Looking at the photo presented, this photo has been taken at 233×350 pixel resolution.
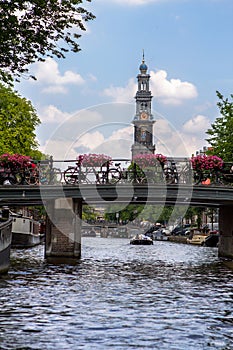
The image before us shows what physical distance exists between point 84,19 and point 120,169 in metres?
14.8

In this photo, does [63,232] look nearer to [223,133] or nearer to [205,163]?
[205,163]

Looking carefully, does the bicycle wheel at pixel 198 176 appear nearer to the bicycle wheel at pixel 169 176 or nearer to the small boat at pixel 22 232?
the bicycle wheel at pixel 169 176

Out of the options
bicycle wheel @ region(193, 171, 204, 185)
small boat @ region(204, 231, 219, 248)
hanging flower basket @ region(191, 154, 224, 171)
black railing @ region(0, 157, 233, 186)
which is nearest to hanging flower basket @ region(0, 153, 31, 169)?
black railing @ region(0, 157, 233, 186)

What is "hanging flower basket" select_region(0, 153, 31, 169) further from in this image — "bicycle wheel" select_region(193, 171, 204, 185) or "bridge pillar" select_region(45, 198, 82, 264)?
"bicycle wheel" select_region(193, 171, 204, 185)

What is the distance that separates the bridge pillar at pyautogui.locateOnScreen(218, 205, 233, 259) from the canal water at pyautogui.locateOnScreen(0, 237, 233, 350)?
44.9 ft

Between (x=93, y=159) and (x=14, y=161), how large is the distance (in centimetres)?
397

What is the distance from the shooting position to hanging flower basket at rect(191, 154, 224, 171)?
3391 centimetres

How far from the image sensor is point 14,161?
33.5 metres

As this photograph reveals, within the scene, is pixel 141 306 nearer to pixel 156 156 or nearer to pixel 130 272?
pixel 130 272

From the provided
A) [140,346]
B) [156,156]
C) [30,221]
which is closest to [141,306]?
[140,346]

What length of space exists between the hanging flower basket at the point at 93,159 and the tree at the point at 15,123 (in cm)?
1733

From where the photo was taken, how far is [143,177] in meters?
34.5

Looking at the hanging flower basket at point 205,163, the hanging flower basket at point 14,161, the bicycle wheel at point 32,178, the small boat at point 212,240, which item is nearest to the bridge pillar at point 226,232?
the hanging flower basket at point 205,163

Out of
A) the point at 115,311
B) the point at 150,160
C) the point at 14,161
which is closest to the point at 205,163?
the point at 150,160
